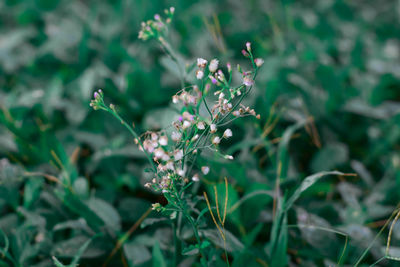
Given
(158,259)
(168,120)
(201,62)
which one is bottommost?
(158,259)

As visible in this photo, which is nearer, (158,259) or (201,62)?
(201,62)

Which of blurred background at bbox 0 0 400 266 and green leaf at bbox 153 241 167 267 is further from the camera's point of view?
blurred background at bbox 0 0 400 266

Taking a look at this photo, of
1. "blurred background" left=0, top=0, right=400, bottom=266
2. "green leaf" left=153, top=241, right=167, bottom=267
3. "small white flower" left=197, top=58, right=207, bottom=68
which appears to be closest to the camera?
"small white flower" left=197, top=58, right=207, bottom=68

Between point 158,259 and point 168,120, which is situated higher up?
point 168,120

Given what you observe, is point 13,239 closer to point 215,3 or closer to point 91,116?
point 91,116

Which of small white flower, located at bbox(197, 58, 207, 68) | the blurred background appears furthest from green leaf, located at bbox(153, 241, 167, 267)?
small white flower, located at bbox(197, 58, 207, 68)

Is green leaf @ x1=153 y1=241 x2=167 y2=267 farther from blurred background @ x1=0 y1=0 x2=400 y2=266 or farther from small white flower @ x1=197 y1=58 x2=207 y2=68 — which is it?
small white flower @ x1=197 y1=58 x2=207 y2=68

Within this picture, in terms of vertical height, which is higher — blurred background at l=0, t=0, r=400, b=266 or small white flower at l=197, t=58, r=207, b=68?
small white flower at l=197, t=58, r=207, b=68

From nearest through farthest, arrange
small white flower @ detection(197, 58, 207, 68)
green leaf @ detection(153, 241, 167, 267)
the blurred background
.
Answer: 1. small white flower @ detection(197, 58, 207, 68)
2. green leaf @ detection(153, 241, 167, 267)
3. the blurred background

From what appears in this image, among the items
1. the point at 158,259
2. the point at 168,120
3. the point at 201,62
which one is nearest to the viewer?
the point at 201,62
